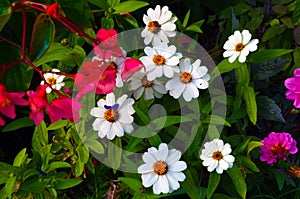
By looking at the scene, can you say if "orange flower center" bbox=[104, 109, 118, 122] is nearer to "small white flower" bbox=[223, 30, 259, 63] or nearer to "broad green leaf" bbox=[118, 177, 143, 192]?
"broad green leaf" bbox=[118, 177, 143, 192]

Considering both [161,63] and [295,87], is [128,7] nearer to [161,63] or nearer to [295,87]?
[161,63]

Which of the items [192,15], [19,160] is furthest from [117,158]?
[192,15]

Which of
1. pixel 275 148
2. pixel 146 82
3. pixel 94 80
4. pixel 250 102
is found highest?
pixel 94 80

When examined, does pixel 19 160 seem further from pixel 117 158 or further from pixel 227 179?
pixel 227 179

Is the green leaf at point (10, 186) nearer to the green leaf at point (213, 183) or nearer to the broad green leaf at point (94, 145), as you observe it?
the broad green leaf at point (94, 145)

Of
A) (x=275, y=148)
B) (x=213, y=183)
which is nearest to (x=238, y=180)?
(x=213, y=183)

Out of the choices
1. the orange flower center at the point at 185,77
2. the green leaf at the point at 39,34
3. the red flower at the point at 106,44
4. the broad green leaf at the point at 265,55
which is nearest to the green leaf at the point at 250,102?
the broad green leaf at the point at 265,55

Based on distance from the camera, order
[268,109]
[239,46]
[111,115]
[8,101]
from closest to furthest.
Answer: [8,101], [111,115], [239,46], [268,109]
